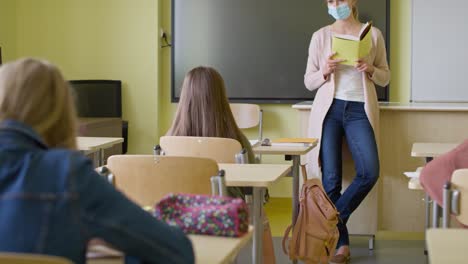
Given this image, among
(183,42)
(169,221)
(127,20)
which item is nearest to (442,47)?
(183,42)

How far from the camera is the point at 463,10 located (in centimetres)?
621

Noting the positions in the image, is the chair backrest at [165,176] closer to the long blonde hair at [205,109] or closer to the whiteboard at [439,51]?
Result: the long blonde hair at [205,109]

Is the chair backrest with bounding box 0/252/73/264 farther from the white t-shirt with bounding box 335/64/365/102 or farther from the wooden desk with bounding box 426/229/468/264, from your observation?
the white t-shirt with bounding box 335/64/365/102

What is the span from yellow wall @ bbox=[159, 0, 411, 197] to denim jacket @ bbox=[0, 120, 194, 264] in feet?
17.2

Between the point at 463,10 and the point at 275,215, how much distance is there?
2.22 meters

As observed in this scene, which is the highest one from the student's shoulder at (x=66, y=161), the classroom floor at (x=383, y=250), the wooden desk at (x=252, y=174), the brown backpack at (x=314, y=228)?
the student's shoulder at (x=66, y=161)

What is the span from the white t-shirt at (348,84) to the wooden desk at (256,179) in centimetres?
149

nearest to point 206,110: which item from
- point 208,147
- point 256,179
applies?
point 208,147

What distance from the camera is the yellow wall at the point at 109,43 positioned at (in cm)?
680

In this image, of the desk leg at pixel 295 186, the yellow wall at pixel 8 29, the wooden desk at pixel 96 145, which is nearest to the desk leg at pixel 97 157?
the wooden desk at pixel 96 145

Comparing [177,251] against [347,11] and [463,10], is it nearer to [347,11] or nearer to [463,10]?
[347,11]

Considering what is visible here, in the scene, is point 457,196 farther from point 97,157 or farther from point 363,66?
point 97,157

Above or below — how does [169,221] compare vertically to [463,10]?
below

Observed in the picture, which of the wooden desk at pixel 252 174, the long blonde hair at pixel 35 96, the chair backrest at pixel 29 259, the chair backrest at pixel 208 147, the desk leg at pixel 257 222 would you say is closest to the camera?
the chair backrest at pixel 29 259
